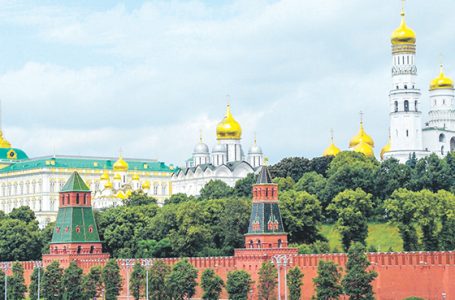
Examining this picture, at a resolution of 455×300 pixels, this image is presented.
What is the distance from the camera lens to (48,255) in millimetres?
99125

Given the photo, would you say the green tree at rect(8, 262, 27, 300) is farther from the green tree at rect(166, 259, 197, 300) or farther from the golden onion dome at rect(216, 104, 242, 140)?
the golden onion dome at rect(216, 104, 242, 140)

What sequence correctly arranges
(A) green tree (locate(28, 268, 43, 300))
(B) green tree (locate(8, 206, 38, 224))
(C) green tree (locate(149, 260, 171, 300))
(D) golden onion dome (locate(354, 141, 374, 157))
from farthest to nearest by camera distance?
1. (D) golden onion dome (locate(354, 141, 374, 157))
2. (B) green tree (locate(8, 206, 38, 224))
3. (A) green tree (locate(28, 268, 43, 300))
4. (C) green tree (locate(149, 260, 171, 300))

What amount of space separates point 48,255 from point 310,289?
2757cm

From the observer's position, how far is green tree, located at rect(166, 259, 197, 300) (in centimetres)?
8331

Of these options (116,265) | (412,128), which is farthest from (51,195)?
(116,265)

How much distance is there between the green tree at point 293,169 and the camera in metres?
128

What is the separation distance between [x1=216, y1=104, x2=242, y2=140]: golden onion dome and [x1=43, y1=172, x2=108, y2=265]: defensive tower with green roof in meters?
58.2

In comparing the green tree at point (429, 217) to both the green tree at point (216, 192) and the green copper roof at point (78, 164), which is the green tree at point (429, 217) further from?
the green copper roof at point (78, 164)

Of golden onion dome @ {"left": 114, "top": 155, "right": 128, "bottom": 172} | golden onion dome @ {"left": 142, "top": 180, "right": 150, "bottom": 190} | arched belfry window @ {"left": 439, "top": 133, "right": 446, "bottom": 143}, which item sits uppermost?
golden onion dome @ {"left": 114, "top": 155, "right": 128, "bottom": 172}

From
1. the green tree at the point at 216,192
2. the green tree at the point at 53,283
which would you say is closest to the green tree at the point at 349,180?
the green tree at the point at 216,192

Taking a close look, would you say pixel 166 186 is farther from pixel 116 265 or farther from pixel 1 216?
pixel 116 265

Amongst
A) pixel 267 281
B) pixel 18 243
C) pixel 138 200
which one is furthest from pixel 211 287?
pixel 138 200

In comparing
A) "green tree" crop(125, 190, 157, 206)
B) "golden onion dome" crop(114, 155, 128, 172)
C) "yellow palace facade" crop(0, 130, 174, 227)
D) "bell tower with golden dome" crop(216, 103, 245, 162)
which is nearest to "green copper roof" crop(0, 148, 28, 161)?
"yellow palace facade" crop(0, 130, 174, 227)

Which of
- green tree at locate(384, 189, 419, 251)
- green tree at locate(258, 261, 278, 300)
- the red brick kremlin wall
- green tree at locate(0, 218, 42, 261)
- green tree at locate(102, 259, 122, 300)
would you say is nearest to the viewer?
the red brick kremlin wall
